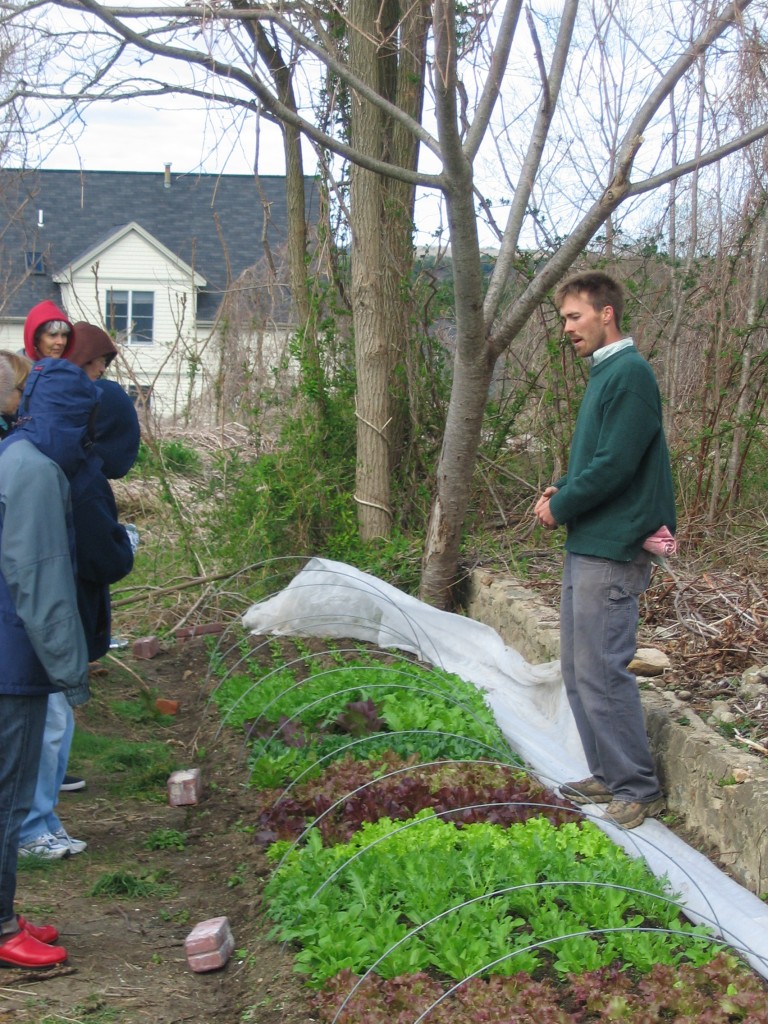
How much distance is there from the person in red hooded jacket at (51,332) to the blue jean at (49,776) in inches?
53.2

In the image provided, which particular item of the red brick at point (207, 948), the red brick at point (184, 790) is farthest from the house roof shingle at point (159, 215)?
the red brick at point (207, 948)

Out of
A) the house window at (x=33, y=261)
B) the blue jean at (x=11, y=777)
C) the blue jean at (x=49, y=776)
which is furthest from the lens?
the house window at (x=33, y=261)

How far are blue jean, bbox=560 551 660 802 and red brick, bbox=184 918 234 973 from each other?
159 centimetres

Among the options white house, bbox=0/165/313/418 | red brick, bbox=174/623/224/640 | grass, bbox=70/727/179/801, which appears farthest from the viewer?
white house, bbox=0/165/313/418

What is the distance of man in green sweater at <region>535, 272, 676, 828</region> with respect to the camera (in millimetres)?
4027

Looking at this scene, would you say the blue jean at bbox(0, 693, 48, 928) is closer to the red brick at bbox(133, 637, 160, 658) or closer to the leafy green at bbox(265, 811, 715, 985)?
the leafy green at bbox(265, 811, 715, 985)

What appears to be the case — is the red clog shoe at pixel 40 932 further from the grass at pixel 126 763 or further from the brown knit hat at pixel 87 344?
the brown knit hat at pixel 87 344

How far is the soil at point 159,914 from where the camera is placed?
10.4ft

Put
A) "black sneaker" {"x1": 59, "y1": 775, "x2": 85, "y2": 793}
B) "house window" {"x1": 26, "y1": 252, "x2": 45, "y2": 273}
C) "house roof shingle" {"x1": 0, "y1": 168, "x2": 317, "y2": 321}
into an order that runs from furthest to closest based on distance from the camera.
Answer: "house roof shingle" {"x1": 0, "y1": 168, "x2": 317, "y2": 321} < "house window" {"x1": 26, "y1": 252, "x2": 45, "y2": 273} < "black sneaker" {"x1": 59, "y1": 775, "x2": 85, "y2": 793}

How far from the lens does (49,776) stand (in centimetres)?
429

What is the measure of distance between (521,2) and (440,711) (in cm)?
382

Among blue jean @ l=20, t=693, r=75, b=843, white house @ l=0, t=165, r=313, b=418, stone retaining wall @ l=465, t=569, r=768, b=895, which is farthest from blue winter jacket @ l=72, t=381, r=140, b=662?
white house @ l=0, t=165, r=313, b=418

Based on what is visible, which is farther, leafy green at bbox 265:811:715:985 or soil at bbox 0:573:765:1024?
soil at bbox 0:573:765:1024

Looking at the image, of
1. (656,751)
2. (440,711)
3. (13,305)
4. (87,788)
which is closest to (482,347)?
(440,711)
